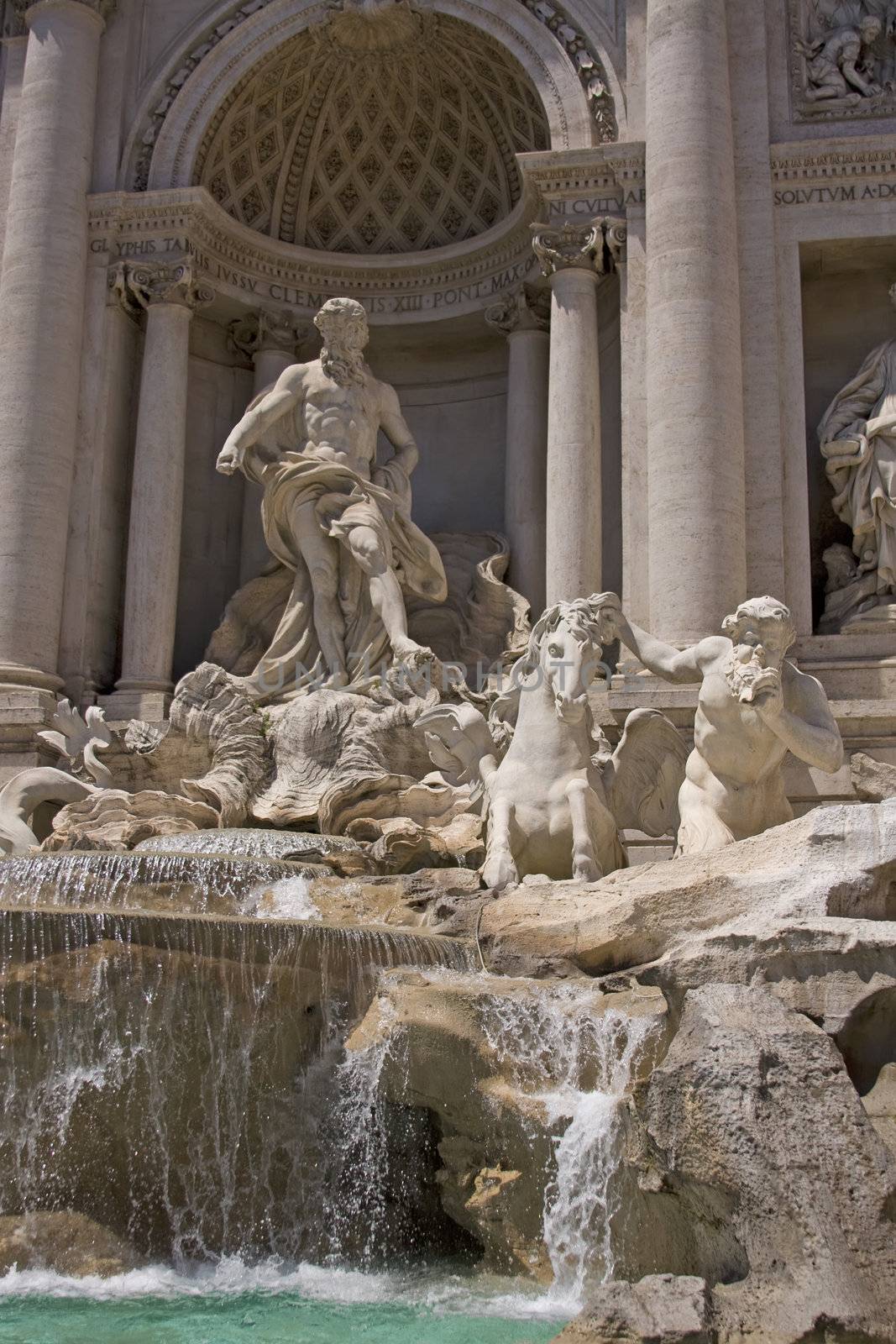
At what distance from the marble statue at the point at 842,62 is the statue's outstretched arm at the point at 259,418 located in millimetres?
5142

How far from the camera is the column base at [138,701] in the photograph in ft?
42.0

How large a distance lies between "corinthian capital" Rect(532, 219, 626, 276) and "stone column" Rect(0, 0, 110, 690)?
4335mm

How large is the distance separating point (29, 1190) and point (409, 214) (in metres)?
11.4

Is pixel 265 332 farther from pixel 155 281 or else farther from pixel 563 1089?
pixel 563 1089

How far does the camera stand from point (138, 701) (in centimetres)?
1290

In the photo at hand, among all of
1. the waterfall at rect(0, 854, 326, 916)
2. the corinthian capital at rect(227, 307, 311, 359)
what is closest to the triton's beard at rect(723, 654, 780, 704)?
the waterfall at rect(0, 854, 326, 916)

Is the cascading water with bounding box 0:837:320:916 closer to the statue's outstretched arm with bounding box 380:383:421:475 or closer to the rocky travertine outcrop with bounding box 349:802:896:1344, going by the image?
the rocky travertine outcrop with bounding box 349:802:896:1344

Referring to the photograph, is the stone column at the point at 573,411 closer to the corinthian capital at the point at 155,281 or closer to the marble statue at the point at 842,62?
the marble statue at the point at 842,62

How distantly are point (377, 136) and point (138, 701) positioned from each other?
253 inches

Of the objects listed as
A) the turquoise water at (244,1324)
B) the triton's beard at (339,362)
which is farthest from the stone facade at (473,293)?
the turquoise water at (244,1324)

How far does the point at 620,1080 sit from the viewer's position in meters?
6.09

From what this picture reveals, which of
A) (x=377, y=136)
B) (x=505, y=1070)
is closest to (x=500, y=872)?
(x=505, y=1070)

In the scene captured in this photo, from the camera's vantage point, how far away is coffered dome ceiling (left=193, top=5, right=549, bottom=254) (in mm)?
14383

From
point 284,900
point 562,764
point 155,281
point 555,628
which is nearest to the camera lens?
point 284,900
